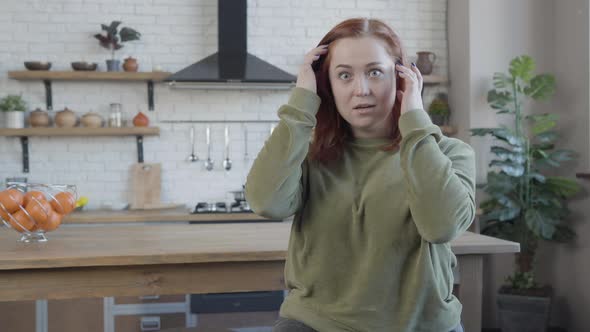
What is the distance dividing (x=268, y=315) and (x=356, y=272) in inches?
84.9

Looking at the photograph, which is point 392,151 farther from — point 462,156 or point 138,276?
point 138,276

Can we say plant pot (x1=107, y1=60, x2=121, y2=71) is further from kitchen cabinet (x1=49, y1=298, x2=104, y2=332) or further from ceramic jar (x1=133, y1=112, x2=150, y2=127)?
kitchen cabinet (x1=49, y1=298, x2=104, y2=332)

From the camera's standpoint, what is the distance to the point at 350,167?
127 centimetres

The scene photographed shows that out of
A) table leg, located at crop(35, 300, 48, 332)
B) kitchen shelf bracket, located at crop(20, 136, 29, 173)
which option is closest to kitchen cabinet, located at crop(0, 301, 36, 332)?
table leg, located at crop(35, 300, 48, 332)

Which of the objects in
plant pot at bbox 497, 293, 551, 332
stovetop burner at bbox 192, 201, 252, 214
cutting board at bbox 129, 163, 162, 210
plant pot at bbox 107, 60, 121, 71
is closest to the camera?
plant pot at bbox 497, 293, 551, 332

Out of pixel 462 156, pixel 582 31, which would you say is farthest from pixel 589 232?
pixel 462 156

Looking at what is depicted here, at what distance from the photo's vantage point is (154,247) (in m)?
1.75

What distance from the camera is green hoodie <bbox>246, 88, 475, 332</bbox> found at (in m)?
1.11

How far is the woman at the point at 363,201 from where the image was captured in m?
1.16

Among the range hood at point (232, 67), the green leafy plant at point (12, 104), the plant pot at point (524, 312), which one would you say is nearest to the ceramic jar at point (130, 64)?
the range hood at point (232, 67)

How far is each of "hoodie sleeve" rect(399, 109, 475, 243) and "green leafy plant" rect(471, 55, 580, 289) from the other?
256 centimetres

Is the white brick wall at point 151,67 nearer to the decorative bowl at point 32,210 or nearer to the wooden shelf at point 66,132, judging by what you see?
the wooden shelf at point 66,132

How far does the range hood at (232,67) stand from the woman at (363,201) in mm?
2667

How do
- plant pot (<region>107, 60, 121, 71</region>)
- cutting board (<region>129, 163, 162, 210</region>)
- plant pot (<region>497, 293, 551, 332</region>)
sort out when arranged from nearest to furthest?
plant pot (<region>497, 293, 551, 332</region>) → plant pot (<region>107, 60, 121, 71</region>) → cutting board (<region>129, 163, 162, 210</region>)
